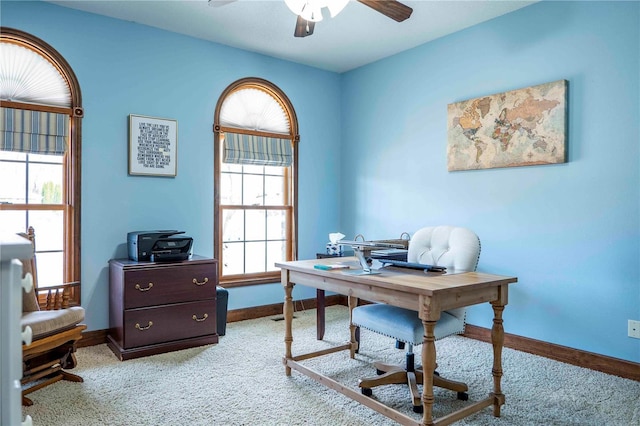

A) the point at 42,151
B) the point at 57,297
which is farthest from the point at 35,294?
the point at 42,151

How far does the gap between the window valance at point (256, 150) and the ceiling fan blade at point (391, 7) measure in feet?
7.00

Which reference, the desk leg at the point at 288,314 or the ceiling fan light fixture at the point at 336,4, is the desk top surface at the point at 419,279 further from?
the ceiling fan light fixture at the point at 336,4

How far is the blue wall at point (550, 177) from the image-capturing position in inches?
115

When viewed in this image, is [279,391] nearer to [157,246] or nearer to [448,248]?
[448,248]

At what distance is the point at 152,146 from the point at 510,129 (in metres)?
3.02

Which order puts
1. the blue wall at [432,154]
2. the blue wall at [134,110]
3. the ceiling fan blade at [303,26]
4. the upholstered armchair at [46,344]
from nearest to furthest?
the upholstered armchair at [46,344]
the ceiling fan blade at [303,26]
the blue wall at [432,154]
the blue wall at [134,110]

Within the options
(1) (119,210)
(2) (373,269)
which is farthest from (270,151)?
(2) (373,269)

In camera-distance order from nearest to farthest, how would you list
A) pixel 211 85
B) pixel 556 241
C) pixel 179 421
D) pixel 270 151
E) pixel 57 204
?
1. pixel 179 421
2. pixel 556 241
3. pixel 57 204
4. pixel 211 85
5. pixel 270 151

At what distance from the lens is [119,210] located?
368 centimetres

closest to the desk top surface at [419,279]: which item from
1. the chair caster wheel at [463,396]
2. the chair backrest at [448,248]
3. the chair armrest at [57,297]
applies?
the chair backrest at [448,248]

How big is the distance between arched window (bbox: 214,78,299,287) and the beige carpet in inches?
45.7

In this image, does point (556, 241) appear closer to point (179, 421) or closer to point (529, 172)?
point (529, 172)

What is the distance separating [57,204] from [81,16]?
1521mm

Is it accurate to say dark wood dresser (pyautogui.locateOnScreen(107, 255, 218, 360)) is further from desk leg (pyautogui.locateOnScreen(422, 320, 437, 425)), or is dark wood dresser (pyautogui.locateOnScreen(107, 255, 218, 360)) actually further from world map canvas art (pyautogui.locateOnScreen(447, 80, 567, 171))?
world map canvas art (pyautogui.locateOnScreen(447, 80, 567, 171))
